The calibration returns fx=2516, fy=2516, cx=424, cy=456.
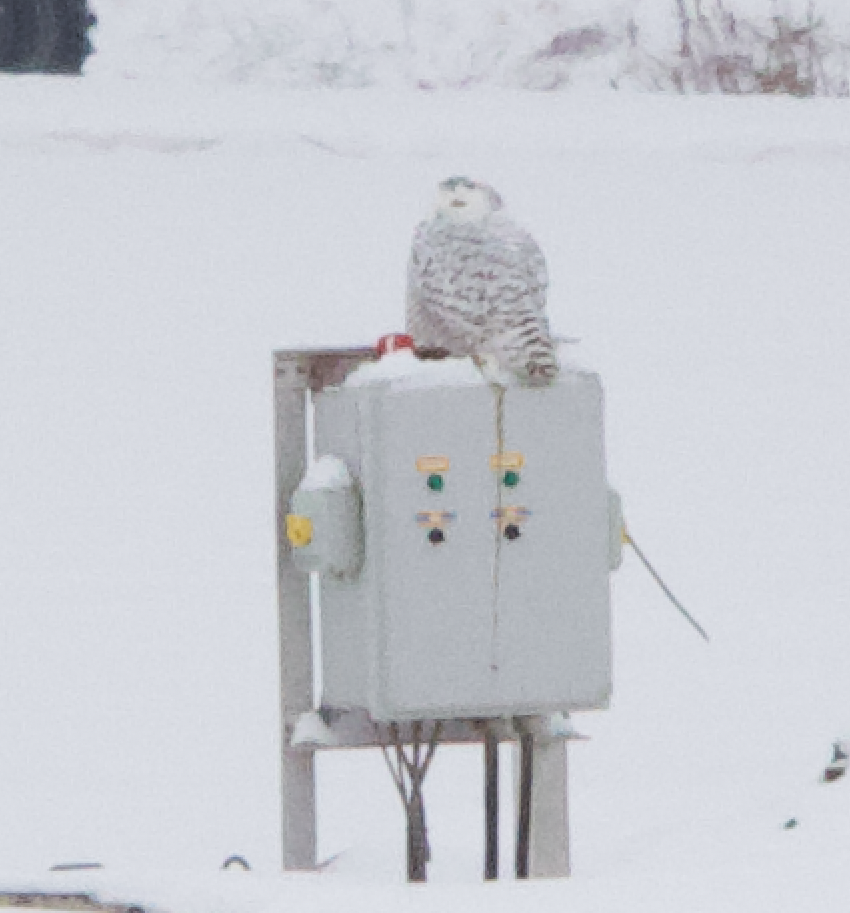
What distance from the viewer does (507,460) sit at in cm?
442

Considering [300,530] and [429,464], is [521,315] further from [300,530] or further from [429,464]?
[300,530]

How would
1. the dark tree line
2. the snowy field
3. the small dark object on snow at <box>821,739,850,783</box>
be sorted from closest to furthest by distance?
1. the small dark object on snow at <box>821,739,850,783</box>
2. the snowy field
3. the dark tree line

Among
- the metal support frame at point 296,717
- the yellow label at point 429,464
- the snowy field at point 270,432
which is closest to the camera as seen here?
the yellow label at point 429,464

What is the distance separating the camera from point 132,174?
238 inches

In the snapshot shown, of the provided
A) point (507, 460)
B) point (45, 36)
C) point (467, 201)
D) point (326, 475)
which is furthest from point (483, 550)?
point (45, 36)

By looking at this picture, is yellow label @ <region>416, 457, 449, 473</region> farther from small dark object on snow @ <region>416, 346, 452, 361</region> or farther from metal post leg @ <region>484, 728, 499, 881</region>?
metal post leg @ <region>484, 728, 499, 881</region>

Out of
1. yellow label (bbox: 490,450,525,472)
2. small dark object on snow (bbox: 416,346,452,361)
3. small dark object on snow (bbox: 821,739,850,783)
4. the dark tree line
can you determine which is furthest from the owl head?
the dark tree line

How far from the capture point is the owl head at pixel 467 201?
182 inches

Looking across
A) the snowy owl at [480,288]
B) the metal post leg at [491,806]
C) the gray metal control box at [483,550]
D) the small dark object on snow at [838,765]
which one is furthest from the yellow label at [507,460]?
the small dark object on snow at [838,765]

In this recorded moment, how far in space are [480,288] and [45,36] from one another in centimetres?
246

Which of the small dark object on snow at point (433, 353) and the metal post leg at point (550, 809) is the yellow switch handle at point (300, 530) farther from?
the metal post leg at point (550, 809)

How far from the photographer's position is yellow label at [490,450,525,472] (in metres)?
4.41

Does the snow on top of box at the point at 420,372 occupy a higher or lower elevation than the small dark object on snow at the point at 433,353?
lower

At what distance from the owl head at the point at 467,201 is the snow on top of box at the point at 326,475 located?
50 cm
